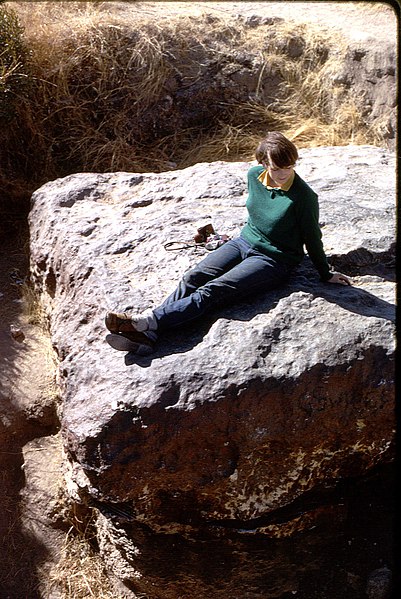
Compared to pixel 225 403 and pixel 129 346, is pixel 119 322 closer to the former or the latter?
pixel 129 346

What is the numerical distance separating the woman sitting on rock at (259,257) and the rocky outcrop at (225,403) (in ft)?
0.27

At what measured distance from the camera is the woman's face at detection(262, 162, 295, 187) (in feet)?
10.4

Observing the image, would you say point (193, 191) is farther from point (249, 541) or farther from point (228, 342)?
point (249, 541)

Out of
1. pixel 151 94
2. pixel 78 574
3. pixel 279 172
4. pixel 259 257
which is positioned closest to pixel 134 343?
pixel 259 257

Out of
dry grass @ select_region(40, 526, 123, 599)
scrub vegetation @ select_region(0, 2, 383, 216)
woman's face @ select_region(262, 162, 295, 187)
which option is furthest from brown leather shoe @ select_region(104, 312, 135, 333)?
scrub vegetation @ select_region(0, 2, 383, 216)

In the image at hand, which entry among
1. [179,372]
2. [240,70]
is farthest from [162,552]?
[240,70]

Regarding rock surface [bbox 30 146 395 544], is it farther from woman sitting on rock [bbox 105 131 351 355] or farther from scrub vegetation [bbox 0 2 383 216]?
scrub vegetation [bbox 0 2 383 216]

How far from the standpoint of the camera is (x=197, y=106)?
637 centimetres

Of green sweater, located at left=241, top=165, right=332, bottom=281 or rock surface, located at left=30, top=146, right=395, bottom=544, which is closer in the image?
rock surface, located at left=30, top=146, right=395, bottom=544

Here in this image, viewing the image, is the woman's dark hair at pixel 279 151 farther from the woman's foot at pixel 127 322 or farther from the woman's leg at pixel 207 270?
the woman's foot at pixel 127 322

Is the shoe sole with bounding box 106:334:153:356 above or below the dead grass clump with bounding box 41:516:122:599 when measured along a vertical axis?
above

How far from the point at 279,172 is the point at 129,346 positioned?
95 cm

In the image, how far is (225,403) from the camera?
3.05 meters

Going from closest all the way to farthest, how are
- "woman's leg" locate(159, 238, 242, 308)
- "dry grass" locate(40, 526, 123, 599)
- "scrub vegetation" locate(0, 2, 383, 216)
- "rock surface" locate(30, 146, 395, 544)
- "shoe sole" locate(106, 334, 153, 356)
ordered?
"rock surface" locate(30, 146, 395, 544), "shoe sole" locate(106, 334, 153, 356), "woman's leg" locate(159, 238, 242, 308), "dry grass" locate(40, 526, 123, 599), "scrub vegetation" locate(0, 2, 383, 216)
